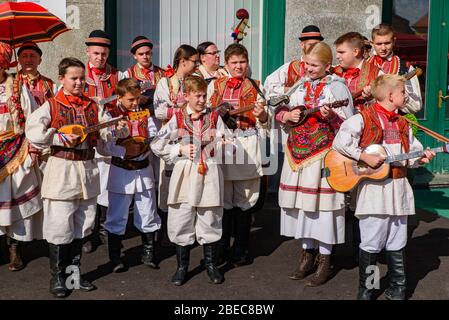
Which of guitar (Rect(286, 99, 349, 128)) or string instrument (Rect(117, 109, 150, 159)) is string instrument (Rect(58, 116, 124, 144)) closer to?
string instrument (Rect(117, 109, 150, 159))

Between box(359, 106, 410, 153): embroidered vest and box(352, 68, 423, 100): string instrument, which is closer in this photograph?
box(359, 106, 410, 153): embroidered vest

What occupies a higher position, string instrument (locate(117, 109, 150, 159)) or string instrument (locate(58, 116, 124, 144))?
string instrument (locate(58, 116, 124, 144))

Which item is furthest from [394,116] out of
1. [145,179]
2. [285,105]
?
[145,179]

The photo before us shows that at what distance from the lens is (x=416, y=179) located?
28.6ft

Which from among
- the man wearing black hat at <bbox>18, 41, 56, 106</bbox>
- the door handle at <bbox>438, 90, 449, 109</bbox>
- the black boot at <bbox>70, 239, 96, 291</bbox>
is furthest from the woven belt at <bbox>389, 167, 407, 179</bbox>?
the door handle at <bbox>438, 90, 449, 109</bbox>

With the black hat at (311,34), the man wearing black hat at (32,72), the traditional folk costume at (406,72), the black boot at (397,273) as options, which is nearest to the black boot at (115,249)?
the man wearing black hat at (32,72)

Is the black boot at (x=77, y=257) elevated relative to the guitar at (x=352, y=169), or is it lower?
lower

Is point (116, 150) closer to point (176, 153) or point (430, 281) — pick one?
point (176, 153)

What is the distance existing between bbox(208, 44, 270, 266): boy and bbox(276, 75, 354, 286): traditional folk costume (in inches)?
14.6

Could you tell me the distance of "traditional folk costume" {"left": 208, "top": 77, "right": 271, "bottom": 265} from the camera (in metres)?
5.72

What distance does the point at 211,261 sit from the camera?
5.45 m

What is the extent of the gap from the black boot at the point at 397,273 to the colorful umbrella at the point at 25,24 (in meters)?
3.63

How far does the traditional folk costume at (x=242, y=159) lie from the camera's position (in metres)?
5.72

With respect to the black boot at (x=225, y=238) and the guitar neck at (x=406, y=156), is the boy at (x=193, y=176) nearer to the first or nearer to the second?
the black boot at (x=225, y=238)
